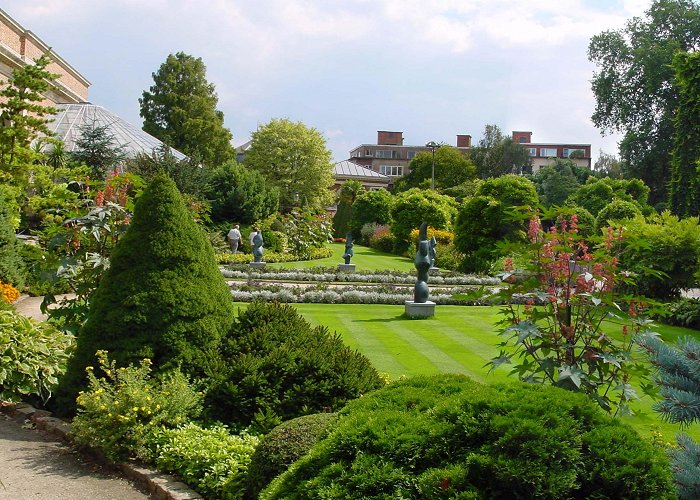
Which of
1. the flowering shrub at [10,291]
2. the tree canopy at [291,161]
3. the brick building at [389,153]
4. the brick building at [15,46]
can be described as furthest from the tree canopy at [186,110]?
the flowering shrub at [10,291]

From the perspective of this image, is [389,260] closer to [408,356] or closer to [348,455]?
[408,356]

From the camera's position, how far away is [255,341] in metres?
6.33

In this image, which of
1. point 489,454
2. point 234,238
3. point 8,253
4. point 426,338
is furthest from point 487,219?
point 489,454

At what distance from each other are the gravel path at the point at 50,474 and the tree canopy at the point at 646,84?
46.6 m

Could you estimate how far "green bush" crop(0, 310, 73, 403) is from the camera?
275 inches

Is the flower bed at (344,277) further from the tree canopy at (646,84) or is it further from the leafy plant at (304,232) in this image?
the tree canopy at (646,84)

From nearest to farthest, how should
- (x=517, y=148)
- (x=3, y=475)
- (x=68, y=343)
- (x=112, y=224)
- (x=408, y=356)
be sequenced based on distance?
(x=3, y=475)
(x=68, y=343)
(x=112, y=224)
(x=408, y=356)
(x=517, y=148)

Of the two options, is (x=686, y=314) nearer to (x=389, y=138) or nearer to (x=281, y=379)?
(x=281, y=379)

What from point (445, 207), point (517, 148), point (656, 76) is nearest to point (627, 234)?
point (445, 207)

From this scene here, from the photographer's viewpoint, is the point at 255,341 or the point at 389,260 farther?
the point at 389,260

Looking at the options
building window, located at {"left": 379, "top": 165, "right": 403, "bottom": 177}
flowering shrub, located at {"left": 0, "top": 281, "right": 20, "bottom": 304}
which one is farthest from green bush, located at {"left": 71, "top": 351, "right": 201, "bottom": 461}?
building window, located at {"left": 379, "top": 165, "right": 403, "bottom": 177}

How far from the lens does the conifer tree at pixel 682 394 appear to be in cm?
316

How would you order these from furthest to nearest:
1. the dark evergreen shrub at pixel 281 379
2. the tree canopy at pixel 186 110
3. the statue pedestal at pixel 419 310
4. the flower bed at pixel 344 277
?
the tree canopy at pixel 186 110 < the flower bed at pixel 344 277 < the statue pedestal at pixel 419 310 < the dark evergreen shrub at pixel 281 379

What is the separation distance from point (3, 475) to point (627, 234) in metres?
5.09
